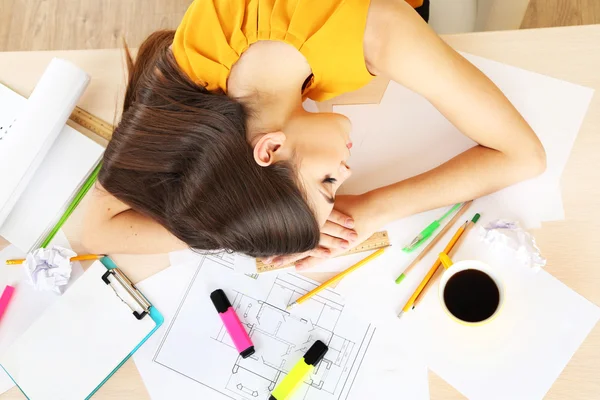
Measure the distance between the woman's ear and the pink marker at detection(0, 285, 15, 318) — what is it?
0.57 meters

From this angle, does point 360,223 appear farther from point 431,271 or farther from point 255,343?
point 255,343

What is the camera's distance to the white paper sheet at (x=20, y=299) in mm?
964

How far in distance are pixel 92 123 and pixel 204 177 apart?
435mm

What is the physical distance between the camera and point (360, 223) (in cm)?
92

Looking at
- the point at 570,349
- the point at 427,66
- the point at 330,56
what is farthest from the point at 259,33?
the point at 570,349

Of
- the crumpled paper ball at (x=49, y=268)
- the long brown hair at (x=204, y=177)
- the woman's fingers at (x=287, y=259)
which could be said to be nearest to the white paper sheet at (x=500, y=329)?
the woman's fingers at (x=287, y=259)

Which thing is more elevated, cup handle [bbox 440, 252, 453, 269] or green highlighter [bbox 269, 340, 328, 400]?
cup handle [bbox 440, 252, 453, 269]

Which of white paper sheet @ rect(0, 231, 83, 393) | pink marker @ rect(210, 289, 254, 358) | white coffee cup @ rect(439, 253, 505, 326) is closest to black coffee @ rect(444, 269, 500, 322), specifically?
white coffee cup @ rect(439, 253, 505, 326)

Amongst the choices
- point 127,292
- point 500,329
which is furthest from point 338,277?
point 127,292

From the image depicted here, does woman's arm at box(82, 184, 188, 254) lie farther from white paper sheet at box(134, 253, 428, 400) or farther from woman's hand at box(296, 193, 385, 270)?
woman's hand at box(296, 193, 385, 270)

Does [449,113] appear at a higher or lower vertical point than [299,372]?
higher

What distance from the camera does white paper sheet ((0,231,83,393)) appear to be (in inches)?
37.9

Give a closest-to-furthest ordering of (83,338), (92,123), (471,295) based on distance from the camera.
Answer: (471,295), (83,338), (92,123)

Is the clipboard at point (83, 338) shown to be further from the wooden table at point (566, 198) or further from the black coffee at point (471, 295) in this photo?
the black coffee at point (471, 295)
